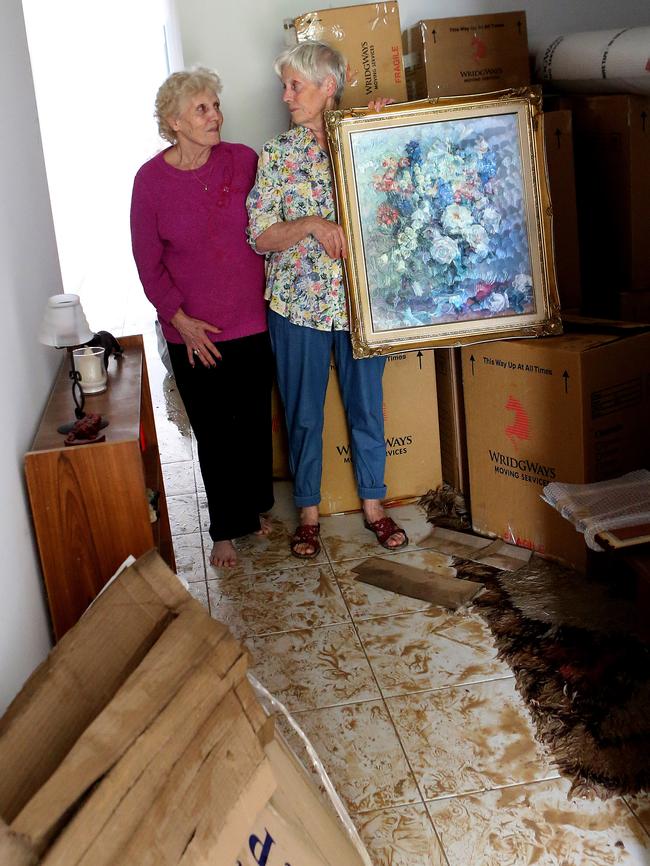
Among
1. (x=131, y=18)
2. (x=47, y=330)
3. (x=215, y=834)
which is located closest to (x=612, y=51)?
(x=47, y=330)

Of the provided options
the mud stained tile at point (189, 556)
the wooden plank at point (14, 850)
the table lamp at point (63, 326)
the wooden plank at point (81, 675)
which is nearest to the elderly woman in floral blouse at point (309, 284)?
the mud stained tile at point (189, 556)

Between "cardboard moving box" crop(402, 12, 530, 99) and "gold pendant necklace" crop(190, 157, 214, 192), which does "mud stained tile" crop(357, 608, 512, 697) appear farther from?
"cardboard moving box" crop(402, 12, 530, 99)

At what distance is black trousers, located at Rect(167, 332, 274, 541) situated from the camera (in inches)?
119

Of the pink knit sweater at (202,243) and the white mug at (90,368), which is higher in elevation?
the pink knit sweater at (202,243)

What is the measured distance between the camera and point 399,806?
202 cm

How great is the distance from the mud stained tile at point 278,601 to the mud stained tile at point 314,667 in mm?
61

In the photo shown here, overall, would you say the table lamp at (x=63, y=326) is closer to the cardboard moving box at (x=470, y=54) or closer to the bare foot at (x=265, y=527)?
the bare foot at (x=265, y=527)

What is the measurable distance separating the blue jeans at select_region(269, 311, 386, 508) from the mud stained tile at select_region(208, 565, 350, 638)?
0.31 metres

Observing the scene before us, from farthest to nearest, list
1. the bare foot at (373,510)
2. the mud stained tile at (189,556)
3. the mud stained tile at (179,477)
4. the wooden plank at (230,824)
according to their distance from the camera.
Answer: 1. the mud stained tile at (179,477)
2. the bare foot at (373,510)
3. the mud stained tile at (189,556)
4. the wooden plank at (230,824)

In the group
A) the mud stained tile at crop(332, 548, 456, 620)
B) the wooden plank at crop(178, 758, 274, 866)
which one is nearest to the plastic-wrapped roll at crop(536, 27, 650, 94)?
the mud stained tile at crop(332, 548, 456, 620)

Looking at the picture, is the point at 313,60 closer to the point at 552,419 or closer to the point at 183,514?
the point at 552,419

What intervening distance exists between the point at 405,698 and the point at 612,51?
7.48 ft

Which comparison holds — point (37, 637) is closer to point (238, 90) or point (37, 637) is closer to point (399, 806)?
point (399, 806)

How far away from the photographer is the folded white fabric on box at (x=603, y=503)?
2.26 m
